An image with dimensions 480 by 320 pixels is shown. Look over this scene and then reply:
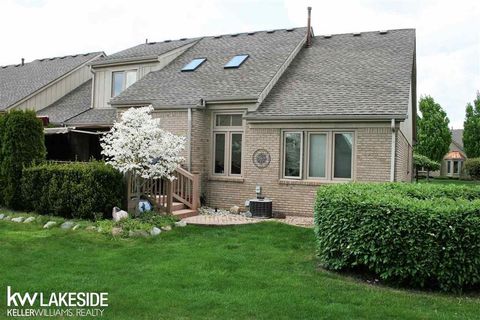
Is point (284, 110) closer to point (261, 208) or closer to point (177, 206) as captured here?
point (261, 208)

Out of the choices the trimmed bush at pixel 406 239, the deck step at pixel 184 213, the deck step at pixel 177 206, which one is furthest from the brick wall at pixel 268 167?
the trimmed bush at pixel 406 239

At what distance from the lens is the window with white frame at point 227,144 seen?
1423cm

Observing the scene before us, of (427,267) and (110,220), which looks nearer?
(427,267)

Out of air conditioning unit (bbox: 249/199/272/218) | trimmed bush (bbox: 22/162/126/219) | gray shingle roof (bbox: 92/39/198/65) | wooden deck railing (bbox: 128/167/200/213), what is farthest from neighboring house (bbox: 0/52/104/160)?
air conditioning unit (bbox: 249/199/272/218)

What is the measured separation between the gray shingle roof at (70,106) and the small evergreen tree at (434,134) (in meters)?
33.7

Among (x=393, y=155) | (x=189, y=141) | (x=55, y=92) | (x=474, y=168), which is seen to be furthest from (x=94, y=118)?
(x=474, y=168)

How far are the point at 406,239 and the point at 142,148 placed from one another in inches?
263

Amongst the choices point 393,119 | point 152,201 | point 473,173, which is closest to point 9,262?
point 152,201

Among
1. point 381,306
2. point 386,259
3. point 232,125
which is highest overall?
point 232,125

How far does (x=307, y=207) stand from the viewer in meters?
13.0

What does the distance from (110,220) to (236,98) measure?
17.3 feet

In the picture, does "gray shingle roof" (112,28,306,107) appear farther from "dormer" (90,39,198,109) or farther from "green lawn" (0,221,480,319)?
"green lawn" (0,221,480,319)

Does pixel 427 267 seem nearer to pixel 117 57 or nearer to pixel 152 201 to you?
pixel 152 201

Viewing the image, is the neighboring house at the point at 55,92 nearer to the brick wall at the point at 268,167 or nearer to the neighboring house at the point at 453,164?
the brick wall at the point at 268,167
